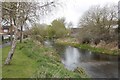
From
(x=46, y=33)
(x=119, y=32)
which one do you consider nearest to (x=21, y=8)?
(x=119, y=32)

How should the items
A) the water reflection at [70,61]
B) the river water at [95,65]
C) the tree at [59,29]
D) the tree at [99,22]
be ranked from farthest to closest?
the tree at [59,29], the tree at [99,22], the water reflection at [70,61], the river water at [95,65]

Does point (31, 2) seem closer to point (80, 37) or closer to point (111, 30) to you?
point (111, 30)

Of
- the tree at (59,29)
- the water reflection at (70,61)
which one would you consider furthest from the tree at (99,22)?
the tree at (59,29)

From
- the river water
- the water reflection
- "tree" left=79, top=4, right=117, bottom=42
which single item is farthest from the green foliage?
the river water

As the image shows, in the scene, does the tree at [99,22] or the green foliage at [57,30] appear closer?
the tree at [99,22]

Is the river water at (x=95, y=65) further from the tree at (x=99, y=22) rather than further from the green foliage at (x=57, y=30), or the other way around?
the green foliage at (x=57, y=30)

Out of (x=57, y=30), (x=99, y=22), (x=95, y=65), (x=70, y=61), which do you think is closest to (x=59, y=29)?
(x=57, y=30)

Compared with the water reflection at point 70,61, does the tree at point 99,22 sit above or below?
above

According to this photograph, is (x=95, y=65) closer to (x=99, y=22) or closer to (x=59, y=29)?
(x=99, y=22)

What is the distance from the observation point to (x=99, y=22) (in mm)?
43000

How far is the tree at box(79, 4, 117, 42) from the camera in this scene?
134 ft

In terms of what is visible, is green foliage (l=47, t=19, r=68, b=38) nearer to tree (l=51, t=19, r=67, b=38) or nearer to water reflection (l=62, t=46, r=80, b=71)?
tree (l=51, t=19, r=67, b=38)

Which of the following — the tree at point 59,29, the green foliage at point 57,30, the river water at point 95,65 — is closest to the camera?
the river water at point 95,65

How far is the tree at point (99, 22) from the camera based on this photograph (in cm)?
4089
